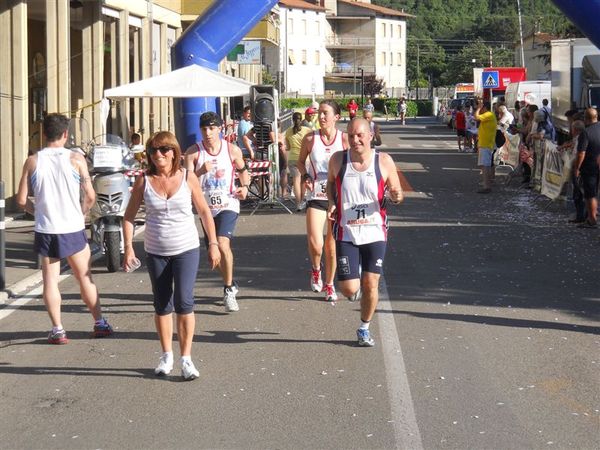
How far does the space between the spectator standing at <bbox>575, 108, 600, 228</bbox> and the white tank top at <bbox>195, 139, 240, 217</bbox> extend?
791 centimetres

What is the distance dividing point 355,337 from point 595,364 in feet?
6.37

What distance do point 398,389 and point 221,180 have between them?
11.3ft

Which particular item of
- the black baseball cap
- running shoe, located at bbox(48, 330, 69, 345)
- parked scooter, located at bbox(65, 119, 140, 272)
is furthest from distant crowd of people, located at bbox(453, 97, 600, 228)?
running shoe, located at bbox(48, 330, 69, 345)

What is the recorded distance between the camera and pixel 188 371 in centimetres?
766

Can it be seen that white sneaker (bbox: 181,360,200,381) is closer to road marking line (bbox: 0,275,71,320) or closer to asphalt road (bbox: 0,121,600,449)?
asphalt road (bbox: 0,121,600,449)

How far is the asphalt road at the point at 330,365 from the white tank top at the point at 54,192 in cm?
98

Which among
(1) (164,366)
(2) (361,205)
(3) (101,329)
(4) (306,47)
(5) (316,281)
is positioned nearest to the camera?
(1) (164,366)

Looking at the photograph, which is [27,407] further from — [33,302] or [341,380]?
[33,302]

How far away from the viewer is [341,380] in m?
7.67

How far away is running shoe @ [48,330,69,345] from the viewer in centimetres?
900

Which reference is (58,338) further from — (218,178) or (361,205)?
(361,205)

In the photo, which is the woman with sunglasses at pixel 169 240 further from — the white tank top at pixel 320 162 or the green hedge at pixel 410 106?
the green hedge at pixel 410 106

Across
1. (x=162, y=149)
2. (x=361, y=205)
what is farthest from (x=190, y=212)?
(x=361, y=205)

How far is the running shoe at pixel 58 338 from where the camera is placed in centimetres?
900
